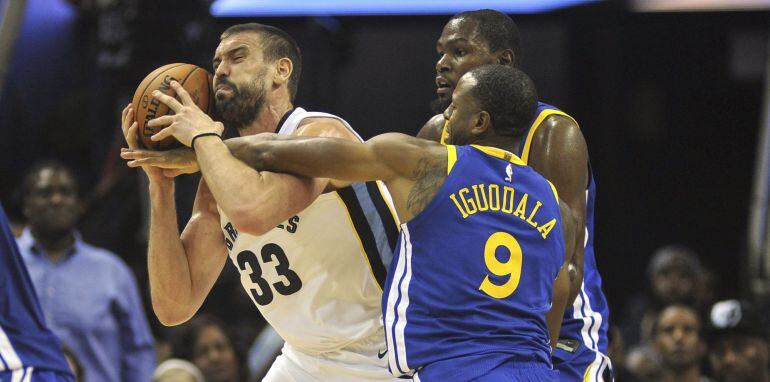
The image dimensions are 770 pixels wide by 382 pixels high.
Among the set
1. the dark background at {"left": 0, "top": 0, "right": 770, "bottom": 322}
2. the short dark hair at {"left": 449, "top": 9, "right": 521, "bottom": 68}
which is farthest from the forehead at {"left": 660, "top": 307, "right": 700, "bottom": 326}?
the short dark hair at {"left": 449, "top": 9, "right": 521, "bottom": 68}

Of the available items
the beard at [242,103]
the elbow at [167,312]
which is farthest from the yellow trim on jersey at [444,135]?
the elbow at [167,312]

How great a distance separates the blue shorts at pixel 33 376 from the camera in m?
5.00

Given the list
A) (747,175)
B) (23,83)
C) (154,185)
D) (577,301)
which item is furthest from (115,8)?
(747,175)

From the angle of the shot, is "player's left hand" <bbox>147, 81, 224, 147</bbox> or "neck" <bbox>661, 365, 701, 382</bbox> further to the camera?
"neck" <bbox>661, 365, 701, 382</bbox>

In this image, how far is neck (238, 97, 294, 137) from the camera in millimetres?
5152

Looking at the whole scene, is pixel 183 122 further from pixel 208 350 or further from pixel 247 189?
pixel 208 350

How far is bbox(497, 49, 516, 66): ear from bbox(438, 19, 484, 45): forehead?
0.10 meters

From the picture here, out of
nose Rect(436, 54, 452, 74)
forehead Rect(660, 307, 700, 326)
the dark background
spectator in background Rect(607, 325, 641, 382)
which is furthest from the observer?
the dark background

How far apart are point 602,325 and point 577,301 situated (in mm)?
174

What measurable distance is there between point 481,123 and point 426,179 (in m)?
0.33

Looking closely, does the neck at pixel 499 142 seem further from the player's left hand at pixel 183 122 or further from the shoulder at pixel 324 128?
the player's left hand at pixel 183 122

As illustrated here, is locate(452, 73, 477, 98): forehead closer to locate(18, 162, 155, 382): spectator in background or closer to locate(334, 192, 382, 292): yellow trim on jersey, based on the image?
locate(334, 192, 382, 292): yellow trim on jersey

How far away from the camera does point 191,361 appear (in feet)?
27.3

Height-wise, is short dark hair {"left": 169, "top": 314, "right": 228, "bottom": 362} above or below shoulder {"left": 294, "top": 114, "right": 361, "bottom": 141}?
below
